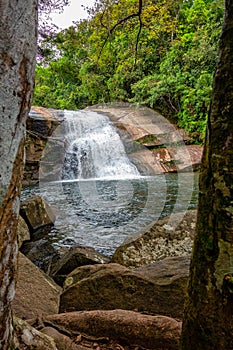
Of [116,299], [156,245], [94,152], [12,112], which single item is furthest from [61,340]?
[94,152]

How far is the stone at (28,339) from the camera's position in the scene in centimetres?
132

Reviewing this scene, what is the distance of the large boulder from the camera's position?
2340 mm

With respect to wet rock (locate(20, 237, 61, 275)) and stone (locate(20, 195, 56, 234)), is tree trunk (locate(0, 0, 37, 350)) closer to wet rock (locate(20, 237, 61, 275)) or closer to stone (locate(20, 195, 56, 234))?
wet rock (locate(20, 237, 61, 275))

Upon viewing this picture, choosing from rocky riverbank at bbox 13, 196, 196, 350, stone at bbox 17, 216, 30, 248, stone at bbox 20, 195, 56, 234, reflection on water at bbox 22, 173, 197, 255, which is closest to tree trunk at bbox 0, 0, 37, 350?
rocky riverbank at bbox 13, 196, 196, 350

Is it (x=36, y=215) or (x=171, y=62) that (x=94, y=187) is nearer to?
(x=36, y=215)

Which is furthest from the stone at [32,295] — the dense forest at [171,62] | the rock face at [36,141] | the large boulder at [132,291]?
the dense forest at [171,62]

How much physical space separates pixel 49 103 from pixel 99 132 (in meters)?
10.9

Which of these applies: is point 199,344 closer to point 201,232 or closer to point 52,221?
point 201,232

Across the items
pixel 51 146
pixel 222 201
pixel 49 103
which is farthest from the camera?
pixel 49 103

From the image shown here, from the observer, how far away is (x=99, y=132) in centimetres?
1599

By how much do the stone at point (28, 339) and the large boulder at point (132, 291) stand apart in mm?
999

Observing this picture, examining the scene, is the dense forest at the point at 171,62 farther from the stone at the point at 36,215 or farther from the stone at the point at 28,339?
the stone at the point at 28,339

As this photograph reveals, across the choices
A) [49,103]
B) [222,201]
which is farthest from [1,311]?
[49,103]

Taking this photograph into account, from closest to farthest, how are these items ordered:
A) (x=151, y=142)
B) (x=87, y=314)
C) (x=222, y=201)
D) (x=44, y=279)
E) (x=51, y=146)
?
1. (x=222, y=201)
2. (x=87, y=314)
3. (x=44, y=279)
4. (x=51, y=146)
5. (x=151, y=142)
